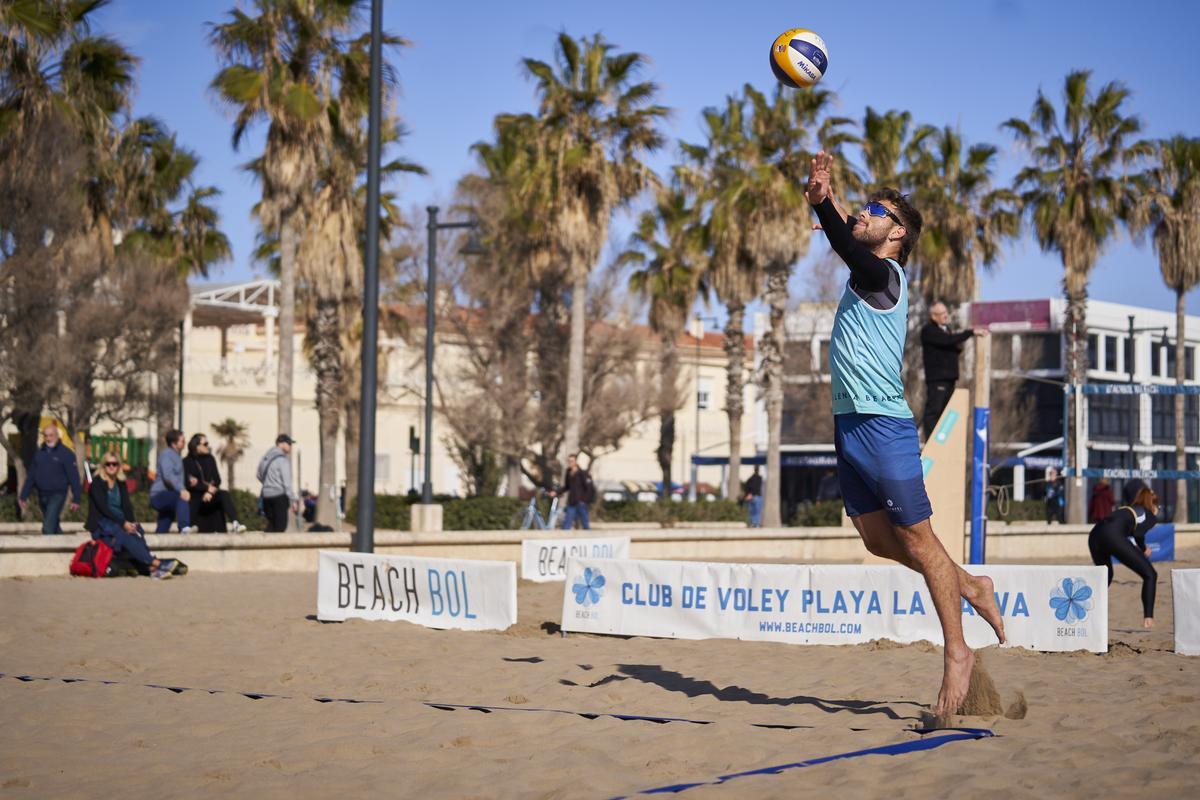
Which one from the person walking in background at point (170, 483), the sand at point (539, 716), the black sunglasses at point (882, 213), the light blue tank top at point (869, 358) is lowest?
the sand at point (539, 716)

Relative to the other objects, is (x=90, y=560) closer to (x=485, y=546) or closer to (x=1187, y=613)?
(x=485, y=546)

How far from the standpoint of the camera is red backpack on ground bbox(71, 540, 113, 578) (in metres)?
15.4

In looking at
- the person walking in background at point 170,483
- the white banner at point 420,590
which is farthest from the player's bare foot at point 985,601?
the person walking in background at point 170,483

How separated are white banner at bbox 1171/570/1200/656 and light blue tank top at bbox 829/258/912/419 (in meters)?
4.46

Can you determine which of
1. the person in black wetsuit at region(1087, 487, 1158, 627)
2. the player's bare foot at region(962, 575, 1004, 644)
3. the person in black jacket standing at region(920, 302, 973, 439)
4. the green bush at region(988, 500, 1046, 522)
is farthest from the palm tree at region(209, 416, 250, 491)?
the player's bare foot at region(962, 575, 1004, 644)

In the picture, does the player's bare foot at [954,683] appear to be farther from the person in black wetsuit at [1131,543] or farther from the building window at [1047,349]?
the building window at [1047,349]

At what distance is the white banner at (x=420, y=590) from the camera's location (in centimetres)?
1090

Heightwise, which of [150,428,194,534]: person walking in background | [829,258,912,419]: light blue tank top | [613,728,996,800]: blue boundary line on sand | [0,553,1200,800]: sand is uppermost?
[829,258,912,419]: light blue tank top

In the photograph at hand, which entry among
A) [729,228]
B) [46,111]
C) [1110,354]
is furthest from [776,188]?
[1110,354]

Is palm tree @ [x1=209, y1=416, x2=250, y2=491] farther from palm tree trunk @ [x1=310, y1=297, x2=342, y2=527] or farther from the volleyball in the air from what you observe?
the volleyball in the air

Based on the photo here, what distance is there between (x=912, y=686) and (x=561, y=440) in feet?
104

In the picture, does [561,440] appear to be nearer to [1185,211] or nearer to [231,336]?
[1185,211]

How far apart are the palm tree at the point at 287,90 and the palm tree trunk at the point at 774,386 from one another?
11154 mm

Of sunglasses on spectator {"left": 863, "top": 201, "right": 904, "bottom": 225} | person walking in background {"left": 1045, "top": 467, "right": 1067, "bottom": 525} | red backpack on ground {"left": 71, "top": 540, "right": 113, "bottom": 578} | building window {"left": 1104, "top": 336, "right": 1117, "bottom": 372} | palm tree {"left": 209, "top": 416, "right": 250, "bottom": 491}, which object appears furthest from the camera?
building window {"left": 1104, "top": 336, "right": 1117, "bottom": 372}
